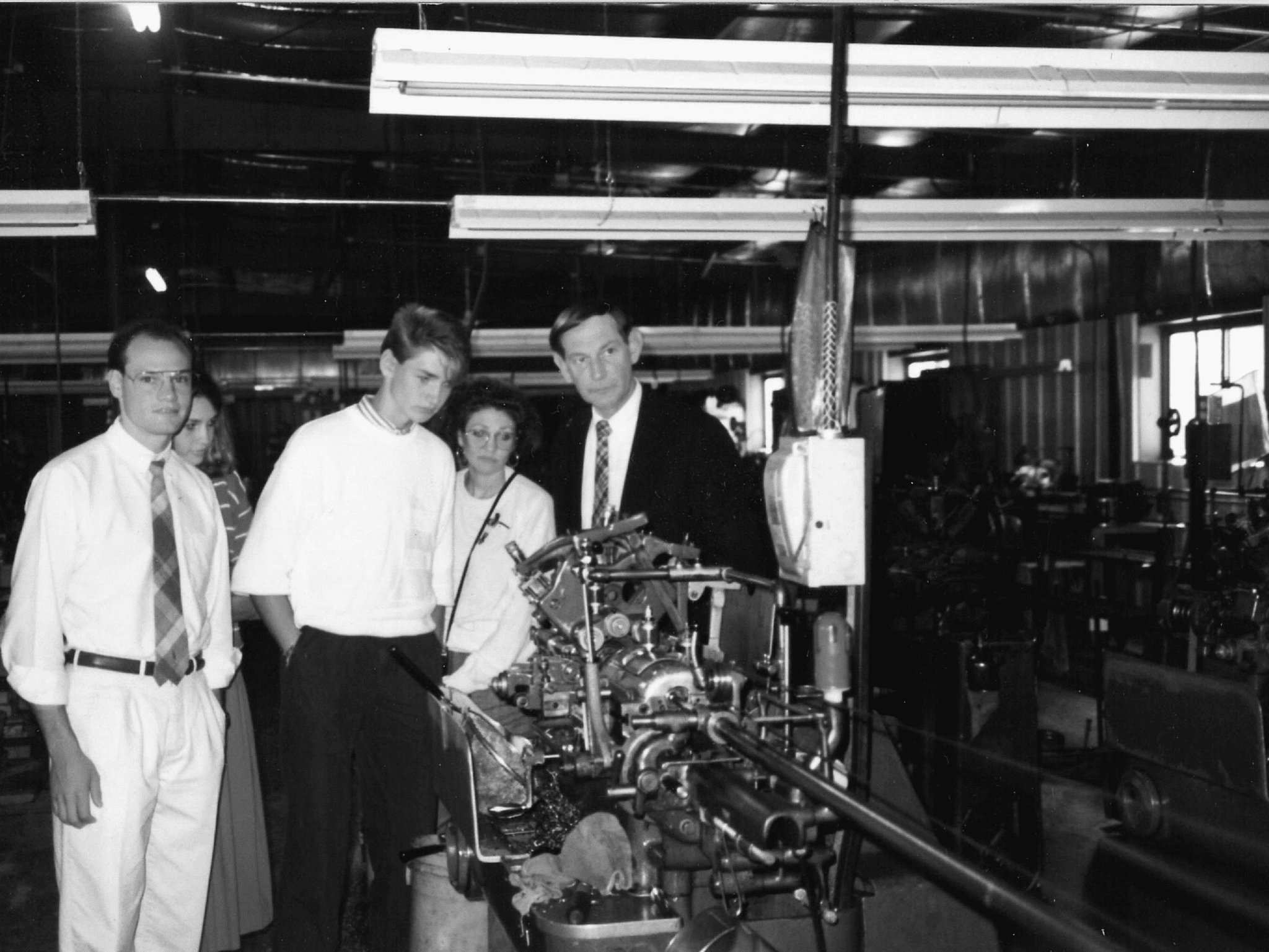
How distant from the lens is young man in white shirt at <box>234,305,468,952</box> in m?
2.61

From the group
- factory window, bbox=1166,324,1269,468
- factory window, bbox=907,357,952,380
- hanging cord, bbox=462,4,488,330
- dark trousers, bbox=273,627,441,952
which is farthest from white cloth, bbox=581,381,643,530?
factory window, bbox=907,357,952,380

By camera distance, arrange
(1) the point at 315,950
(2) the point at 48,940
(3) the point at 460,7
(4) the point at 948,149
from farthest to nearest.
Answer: (4) the point at 948,149
(3) the point at 460,7
(2) the point at 48,940
(1) the point at 315,950

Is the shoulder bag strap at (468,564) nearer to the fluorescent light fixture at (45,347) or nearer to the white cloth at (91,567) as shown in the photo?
the white cloth at (91,567)

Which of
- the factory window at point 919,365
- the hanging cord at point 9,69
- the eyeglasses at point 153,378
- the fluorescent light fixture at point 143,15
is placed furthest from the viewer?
the factory window at point 919,365

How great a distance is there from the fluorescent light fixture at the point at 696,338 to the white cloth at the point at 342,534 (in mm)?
4404

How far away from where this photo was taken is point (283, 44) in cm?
573

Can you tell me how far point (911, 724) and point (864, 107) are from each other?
237 cm

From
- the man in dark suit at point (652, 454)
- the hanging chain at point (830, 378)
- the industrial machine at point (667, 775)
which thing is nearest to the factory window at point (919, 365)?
the man in dark suit at point (652, 454)

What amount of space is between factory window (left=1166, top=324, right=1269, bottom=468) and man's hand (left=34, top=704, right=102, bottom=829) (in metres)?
5.19

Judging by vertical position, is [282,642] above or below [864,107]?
below

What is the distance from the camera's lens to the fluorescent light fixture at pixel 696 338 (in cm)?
736

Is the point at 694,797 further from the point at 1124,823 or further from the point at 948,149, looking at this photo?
the point at 948,149

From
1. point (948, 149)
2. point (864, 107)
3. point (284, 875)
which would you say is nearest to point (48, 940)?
point (284, 875)

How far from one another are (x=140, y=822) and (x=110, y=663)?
1.13 ft
